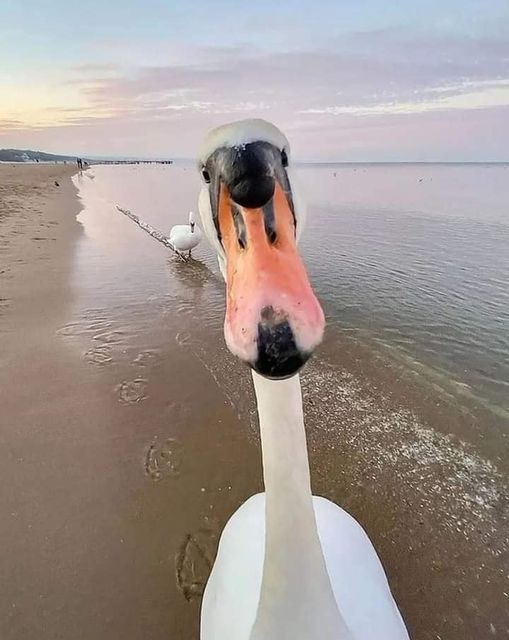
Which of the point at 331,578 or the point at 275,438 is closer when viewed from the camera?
the point at 275,438

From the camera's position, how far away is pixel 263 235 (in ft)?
4.05

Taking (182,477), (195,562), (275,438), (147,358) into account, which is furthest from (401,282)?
(275,438)

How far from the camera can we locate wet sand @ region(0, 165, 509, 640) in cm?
293

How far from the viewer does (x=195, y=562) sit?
3160 mm

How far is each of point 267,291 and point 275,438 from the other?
0.84 m

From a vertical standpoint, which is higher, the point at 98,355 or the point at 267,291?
the point at 267,291

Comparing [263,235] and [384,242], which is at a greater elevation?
[263,235]

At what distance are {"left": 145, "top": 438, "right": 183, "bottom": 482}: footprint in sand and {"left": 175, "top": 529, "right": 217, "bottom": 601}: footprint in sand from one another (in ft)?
2.19

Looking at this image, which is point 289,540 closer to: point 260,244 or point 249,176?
point 260,244

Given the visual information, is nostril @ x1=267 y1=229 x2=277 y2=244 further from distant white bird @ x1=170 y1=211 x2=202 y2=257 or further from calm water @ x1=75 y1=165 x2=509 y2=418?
distant white bird @ x1=170 y1=211 x2=202 y2=257

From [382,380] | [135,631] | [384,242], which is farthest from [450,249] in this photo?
[135,631]

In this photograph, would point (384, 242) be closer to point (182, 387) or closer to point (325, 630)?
point (182, 387)

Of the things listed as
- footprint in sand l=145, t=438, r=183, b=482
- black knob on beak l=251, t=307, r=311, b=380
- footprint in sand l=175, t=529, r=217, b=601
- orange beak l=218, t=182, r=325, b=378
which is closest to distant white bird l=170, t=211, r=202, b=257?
footprint in sand l=145, t=438, r=183, b=482

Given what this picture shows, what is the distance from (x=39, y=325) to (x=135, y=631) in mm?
Result: 4929
